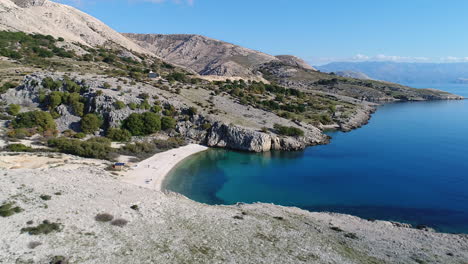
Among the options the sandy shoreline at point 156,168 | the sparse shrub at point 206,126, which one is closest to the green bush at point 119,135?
the sandy shoreline at point 156,168

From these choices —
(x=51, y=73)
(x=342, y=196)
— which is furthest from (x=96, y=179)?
(x=51, y=73)

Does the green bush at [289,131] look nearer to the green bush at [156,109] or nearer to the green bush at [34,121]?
the green bush at [156,109]

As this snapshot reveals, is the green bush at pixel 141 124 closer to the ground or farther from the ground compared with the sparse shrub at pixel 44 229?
farther from the ground

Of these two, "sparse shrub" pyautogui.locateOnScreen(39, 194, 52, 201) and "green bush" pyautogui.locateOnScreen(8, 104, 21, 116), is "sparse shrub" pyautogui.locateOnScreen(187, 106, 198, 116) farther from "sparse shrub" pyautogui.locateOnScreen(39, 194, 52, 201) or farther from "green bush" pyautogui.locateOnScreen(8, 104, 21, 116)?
"sparse shrub" pyautogui.locateOnScreen(39, 194, 52, 201)

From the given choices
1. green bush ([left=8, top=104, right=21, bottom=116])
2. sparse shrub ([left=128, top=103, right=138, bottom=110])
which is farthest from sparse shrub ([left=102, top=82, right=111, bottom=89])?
green bush ([left=8, top=104, right=21, bottom=116])

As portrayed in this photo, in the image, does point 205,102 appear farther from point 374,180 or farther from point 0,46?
point 0,46

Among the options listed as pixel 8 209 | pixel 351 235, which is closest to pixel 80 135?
pixel 8 209
